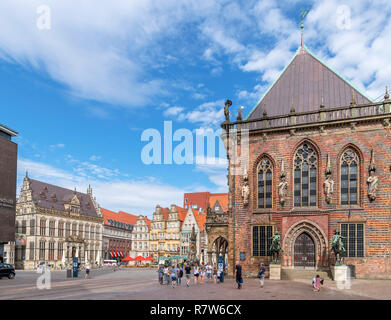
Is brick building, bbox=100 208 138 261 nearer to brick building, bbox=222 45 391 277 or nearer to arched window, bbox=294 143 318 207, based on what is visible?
brick building, bbox=222 45 391 277

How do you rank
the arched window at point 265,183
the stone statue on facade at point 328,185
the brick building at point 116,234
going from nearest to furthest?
A: the stone statue on facade at point 328,185 → the arched window at point 265,183 → the brick building at point 116,234

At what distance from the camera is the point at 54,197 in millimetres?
83000

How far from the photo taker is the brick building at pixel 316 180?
93.5ft

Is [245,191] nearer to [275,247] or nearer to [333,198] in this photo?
[275,247]

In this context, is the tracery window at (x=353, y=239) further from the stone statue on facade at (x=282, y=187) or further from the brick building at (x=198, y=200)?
the brick building at (x=198, y=200)

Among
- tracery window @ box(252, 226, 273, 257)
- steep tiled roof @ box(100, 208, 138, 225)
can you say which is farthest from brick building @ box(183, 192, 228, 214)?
tracery window @ box(252, 226, 273, 257)

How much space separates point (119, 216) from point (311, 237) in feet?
281

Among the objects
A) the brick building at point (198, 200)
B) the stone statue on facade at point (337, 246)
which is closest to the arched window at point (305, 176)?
the stone statue on facade at point (337, 246)

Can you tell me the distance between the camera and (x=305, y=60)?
3656 cm

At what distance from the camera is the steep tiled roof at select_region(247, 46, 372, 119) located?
33156mm

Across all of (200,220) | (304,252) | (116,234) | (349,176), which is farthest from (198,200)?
(349,176)

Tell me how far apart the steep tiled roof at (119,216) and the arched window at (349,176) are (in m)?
78.1
